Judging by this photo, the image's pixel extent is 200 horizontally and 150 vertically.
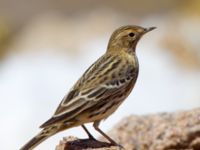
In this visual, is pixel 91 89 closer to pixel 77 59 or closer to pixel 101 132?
pixel 101 132

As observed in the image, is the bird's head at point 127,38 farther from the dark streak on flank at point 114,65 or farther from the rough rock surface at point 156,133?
the rough rock surface at point 156,133

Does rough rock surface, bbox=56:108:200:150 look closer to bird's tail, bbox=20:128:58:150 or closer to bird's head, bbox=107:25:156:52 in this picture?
bird's tail, bbox=20:128:58:150

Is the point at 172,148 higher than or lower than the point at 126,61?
lower

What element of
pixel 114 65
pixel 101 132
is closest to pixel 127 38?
pixel 114 65

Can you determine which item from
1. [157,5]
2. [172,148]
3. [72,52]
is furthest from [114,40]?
[157,5]

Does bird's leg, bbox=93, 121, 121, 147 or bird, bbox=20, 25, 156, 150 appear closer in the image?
bird, bbox=20, 25, 156, 150

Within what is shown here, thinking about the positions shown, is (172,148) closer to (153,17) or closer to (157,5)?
(153,17)

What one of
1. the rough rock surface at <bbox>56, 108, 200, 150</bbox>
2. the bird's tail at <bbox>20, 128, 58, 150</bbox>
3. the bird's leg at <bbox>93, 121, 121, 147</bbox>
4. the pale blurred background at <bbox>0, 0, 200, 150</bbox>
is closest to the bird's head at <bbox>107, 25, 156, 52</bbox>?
the rough rock surface at <bbox>56, 108, 200, 150</bbox>
